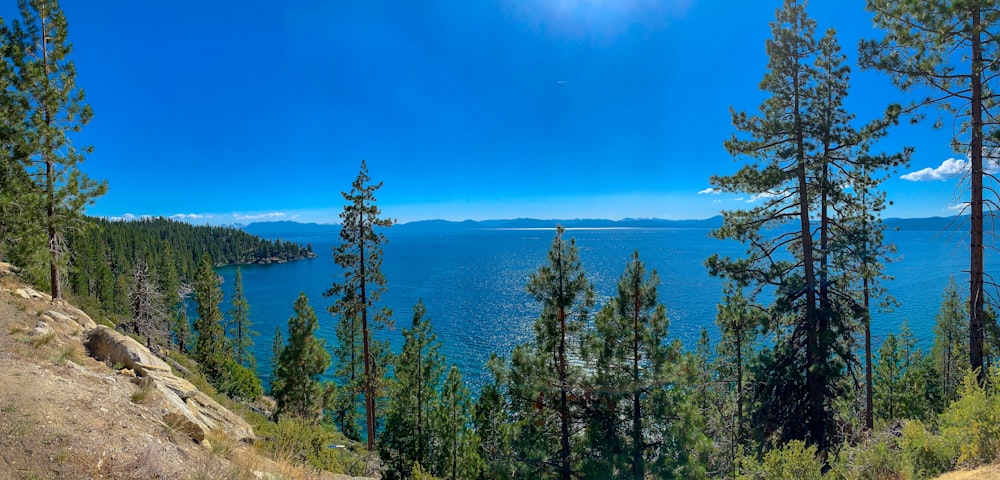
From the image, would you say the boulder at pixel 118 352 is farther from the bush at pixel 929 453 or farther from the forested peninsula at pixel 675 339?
the bush at pixel 929 453

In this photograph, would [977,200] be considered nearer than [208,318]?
Yes

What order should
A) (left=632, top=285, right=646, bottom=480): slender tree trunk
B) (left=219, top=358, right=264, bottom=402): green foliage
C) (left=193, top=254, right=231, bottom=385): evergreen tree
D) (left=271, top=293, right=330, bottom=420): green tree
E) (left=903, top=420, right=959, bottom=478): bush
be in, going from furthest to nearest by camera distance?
(left=193, top=254, right=231, bottom=385): evergreen tree < (left=219, top=358, right=264, bottom=402): green foliage < (left=271, top=293, right=330, bottom=420): green tree < (left=632, top=285, right=646, bottom=480): slender tree trunk < (left=903, top=420, right=959, bottom=478): bush

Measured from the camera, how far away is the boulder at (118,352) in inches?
377

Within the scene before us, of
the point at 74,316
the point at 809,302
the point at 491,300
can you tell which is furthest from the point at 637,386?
the point at 491,300

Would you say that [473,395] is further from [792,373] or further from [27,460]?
[27,460]

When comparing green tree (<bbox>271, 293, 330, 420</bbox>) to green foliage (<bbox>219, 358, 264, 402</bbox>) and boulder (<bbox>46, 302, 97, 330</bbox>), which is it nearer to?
green foliage (<bbox>219, 358, 264, 402</bbox>)

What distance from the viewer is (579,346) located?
12.9 m

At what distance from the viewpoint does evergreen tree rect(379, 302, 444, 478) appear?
17.8 m

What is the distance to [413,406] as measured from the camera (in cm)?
1880

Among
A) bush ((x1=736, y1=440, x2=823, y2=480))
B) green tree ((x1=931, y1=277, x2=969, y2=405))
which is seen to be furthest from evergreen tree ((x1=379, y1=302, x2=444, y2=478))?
green tree ((x1=931, y1=277, x2=969, y2=405))

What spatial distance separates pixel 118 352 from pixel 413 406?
1127 centimetres

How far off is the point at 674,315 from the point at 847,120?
1337 inches

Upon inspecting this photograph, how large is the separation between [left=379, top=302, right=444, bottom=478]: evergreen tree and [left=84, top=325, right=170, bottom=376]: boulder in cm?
953

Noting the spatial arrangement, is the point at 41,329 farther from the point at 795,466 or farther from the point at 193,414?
the point at 795,466
